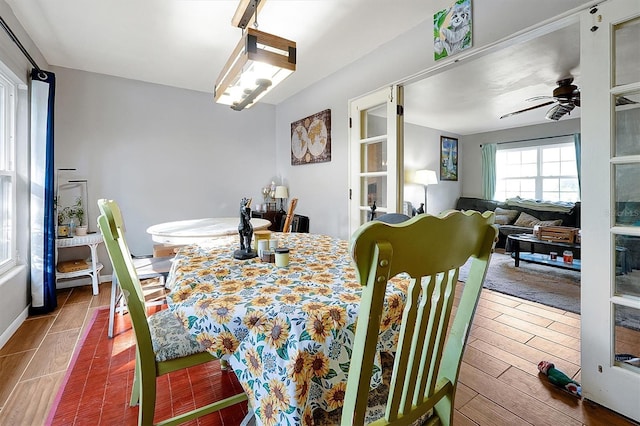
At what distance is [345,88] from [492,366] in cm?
281

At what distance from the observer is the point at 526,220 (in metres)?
5.39

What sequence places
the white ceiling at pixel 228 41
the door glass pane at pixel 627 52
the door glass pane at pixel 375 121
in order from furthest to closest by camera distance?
the door glass pane at pixel 375 121
the white ceiling at pixel 228 41
the door glass pane at pixel 627 52

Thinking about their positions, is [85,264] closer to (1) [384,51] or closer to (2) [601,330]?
(1) [384,51]

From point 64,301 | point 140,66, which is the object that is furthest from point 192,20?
point 64,301

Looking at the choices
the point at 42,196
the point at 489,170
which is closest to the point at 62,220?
the point at 42,196

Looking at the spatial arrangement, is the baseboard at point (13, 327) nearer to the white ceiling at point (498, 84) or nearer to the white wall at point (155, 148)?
the white wall at point (155, 148)

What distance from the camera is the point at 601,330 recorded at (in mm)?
1480

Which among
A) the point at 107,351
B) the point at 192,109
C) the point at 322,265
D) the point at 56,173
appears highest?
the point at 192,109

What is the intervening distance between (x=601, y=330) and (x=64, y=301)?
4.18m

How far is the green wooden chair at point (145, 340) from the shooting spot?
996 mm

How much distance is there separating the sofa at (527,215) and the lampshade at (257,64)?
14.9ft

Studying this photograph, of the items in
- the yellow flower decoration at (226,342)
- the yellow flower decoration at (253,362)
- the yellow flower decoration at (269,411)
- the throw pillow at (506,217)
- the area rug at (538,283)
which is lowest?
the area rug at (538,283)

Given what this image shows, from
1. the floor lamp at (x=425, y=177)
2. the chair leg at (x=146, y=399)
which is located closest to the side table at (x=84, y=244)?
the chair leg at (x=146, y=399)

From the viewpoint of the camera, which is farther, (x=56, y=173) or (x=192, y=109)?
(x=192, y=109)
